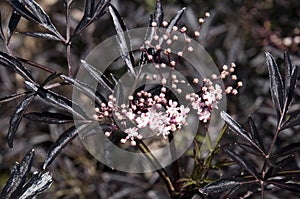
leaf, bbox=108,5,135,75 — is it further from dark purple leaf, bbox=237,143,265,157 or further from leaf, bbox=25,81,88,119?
dark purple leaf, bbox=237,143,265,157

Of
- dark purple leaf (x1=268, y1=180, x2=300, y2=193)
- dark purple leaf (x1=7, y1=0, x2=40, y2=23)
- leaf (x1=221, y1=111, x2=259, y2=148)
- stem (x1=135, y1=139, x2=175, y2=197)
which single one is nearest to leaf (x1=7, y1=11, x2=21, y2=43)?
dark purple leaf (x1=7, y1=0, x2=40, y2=23)

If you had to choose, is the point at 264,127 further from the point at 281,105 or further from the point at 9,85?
the point at 9,85

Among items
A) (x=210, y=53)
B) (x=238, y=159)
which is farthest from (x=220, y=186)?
(x=210, y=53)

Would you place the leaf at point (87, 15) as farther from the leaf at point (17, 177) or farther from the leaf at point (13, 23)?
the leaf at point (17, 177)

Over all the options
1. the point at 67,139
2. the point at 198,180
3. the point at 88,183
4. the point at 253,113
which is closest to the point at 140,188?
the point at 88,183

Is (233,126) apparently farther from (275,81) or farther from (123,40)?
(123,40)
